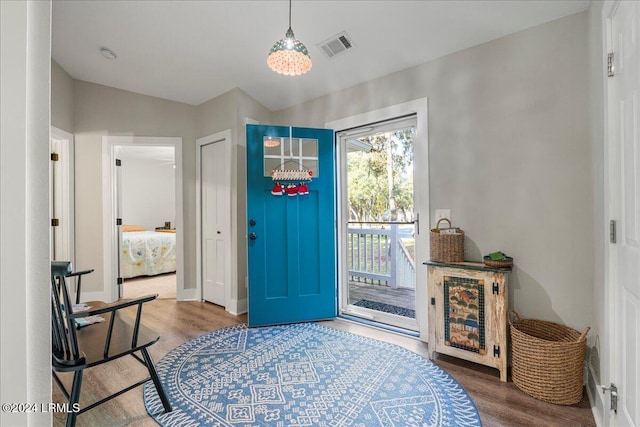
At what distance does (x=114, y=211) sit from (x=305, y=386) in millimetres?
3475

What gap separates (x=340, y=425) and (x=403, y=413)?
37 cm

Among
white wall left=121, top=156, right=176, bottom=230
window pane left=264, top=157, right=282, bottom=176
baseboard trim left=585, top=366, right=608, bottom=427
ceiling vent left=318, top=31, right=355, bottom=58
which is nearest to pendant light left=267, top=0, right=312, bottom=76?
ceiling vent left=318, top=31, right=355, bottom=58

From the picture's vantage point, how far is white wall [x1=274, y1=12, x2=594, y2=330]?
2.05m

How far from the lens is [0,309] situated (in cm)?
65

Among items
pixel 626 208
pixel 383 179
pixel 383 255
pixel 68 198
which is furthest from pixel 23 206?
pixel 68 198

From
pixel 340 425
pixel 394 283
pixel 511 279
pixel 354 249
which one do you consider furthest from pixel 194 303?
pixel 511 279

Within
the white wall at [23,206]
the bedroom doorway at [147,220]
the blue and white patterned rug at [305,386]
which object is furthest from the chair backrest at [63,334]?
the bedroom doorway at [147,220]

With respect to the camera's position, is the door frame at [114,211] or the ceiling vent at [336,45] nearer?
the ceiling vent at [336,45]

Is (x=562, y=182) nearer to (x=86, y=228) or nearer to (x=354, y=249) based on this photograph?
(x=354, y=249)

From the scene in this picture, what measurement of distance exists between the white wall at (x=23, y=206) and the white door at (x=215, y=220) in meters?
2.98

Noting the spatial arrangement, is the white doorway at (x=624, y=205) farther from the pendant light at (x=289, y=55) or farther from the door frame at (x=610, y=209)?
the pendant light at (x=289, y=55)

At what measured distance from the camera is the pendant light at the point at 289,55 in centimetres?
186

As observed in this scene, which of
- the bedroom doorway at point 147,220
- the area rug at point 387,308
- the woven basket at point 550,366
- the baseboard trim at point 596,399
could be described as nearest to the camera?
the baseboard trim at point 596,399

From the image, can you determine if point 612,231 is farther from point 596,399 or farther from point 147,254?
point 147,254
